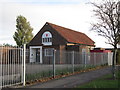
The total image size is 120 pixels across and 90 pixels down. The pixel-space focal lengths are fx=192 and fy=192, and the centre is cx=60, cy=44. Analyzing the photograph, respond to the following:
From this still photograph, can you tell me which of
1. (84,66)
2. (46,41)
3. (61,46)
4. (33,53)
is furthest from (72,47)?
(33,53)

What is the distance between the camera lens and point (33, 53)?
12.0 m

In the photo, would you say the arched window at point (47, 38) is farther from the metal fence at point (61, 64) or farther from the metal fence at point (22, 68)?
the metal fence at point (22, 68)

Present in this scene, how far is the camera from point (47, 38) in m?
35.1

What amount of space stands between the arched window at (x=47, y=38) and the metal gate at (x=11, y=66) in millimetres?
23774

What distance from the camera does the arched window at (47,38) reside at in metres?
34.7

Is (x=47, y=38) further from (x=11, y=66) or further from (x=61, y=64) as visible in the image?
(x=11, y=66)

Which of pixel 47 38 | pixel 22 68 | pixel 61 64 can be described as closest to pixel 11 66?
pixel 22 68

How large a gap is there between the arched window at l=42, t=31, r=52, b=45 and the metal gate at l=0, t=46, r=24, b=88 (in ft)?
78.0

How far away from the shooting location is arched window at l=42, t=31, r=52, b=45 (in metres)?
34.7

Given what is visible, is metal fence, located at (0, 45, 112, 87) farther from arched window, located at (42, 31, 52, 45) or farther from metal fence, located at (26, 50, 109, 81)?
arched window, located at (42, 31, 52, 45)

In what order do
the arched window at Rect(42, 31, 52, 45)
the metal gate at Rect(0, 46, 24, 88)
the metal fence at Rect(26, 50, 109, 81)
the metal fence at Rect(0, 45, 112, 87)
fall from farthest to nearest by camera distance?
the arched window at Rect(42, 31, 52, 45) < the metal fence at Rect(26, 50, 109, 81) < the metal fence at Rect(0, 45, 112, 87) < the metal gate at Rect(0, 46, 24, 88)

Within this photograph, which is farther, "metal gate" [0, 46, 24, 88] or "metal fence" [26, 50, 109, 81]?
"metal fence" [26, 50, 109, 81]

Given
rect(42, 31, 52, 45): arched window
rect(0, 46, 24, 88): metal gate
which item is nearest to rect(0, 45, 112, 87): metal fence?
rect(0, 46, 24, 88): metal gate

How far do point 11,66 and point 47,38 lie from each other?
2446 cm
